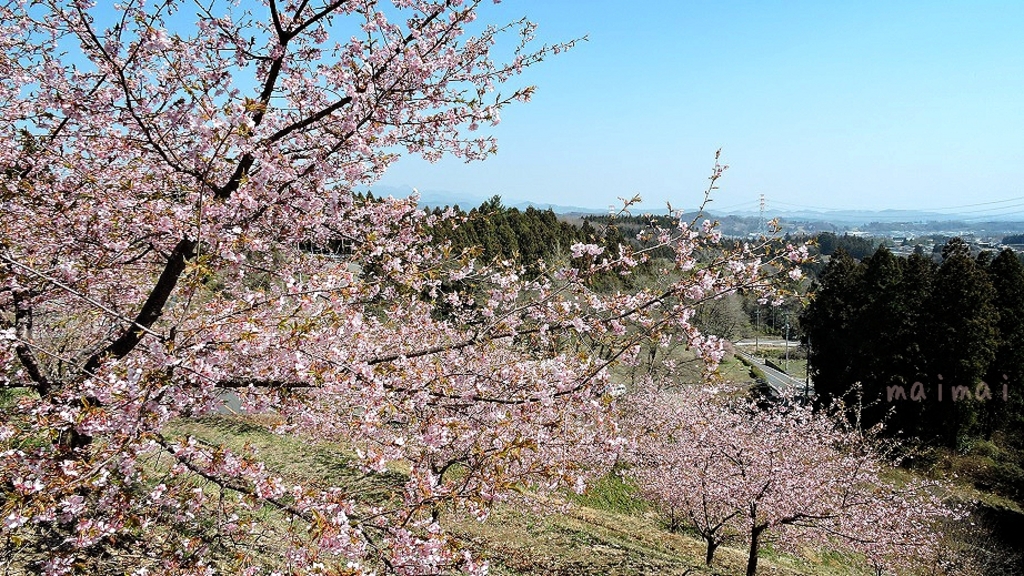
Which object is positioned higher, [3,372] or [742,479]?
[3,372]

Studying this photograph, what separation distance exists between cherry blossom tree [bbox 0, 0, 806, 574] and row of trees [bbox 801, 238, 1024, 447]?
95.5 feet

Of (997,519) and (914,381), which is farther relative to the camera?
(914,381)

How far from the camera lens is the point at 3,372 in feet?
12.8

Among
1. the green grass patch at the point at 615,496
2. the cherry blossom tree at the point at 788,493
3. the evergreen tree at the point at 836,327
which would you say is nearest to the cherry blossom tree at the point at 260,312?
the cherry blossom tree at the point at 788,493

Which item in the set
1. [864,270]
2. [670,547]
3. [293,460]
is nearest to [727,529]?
[670,547]

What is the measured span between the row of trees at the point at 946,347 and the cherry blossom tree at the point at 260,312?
29115 millimetres

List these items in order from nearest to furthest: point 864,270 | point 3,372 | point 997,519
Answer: point 3,372 < point 997,519 < point 864,270

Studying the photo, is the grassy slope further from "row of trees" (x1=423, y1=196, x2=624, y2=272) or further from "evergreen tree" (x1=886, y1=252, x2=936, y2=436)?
"row of trees" (x1=423, y1=196, x2=624, y2=272)

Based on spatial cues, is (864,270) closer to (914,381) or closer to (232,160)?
(914,381)

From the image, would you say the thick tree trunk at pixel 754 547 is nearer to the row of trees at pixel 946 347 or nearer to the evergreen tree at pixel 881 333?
the row of trees at pixel 946 347

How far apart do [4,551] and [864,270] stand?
134 ft

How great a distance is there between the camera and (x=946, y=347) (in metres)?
27.5

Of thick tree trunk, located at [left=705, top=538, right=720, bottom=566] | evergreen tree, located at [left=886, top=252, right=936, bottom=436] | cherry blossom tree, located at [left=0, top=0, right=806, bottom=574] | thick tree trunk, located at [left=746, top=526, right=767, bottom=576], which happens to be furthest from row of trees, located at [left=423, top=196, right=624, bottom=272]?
cherry blossom tree, located at [left=0, top=0, right=806, bottom=574]

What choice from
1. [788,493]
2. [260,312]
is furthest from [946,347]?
[260,312]
